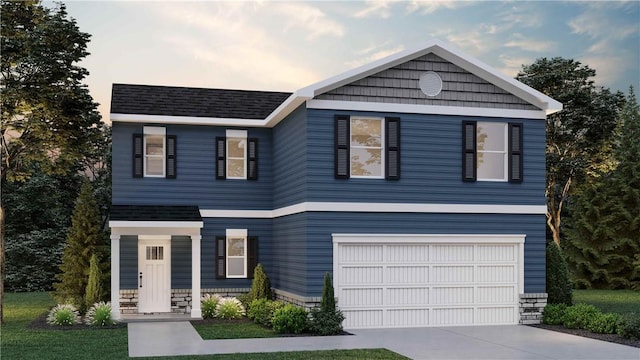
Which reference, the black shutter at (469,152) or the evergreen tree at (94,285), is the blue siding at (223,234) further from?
the black shutter at (469,152)

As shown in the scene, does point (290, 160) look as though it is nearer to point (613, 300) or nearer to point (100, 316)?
point (100, 316)

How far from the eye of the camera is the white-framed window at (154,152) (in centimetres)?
2311

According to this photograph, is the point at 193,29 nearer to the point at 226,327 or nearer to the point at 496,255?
the point at 226,327

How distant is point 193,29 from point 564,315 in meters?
13.5

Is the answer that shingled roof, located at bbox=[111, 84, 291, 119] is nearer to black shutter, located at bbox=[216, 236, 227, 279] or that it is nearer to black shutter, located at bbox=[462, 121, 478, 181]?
black shutter, located at bbox=[216, 236, 227, 279]

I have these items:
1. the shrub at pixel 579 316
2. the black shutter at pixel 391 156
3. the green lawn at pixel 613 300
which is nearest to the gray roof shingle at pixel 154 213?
the black shutter at pixel 391 156

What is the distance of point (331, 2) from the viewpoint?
23.8 metres

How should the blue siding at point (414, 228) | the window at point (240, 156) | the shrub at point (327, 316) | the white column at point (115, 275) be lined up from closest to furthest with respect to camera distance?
1. the shrub at point (327, 316)
2. the blue siding at point (414, 228)
3. the white column at point (115, 275)
4. the window at point (240, 156)

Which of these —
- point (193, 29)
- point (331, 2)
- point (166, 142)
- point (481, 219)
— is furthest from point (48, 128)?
point (481, 219)

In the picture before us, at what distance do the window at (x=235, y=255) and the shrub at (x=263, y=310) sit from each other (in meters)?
2.27

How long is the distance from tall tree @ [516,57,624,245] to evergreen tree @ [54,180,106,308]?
67.4ft

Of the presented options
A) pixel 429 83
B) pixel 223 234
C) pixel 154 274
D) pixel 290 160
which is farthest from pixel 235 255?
pixel 429 83

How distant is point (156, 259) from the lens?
910 inches

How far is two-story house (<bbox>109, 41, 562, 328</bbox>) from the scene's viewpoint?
19.5 meters
